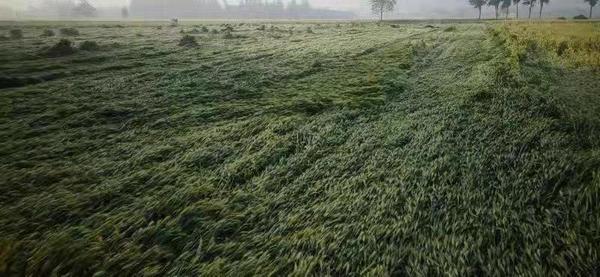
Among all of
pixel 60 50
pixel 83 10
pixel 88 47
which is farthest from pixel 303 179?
pixel 83 10

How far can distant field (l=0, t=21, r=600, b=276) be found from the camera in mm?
3371

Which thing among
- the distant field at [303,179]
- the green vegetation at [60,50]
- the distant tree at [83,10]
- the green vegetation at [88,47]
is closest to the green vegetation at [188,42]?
the green vegetation at [88,47]

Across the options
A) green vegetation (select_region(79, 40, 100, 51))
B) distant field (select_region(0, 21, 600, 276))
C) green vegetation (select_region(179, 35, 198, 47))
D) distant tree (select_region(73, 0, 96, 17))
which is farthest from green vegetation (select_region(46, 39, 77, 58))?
distant tree (select_region(73, 0, 96, 17))

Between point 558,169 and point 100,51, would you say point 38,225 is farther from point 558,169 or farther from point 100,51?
point 100,51

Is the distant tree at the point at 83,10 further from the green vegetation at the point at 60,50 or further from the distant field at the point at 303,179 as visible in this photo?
the distant field at the point at 303,179

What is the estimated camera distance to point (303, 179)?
503cm

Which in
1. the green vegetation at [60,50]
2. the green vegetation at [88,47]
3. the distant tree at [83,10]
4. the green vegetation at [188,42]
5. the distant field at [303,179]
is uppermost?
the distant tree at [83,10]

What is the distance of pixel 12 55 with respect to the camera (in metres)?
16.8

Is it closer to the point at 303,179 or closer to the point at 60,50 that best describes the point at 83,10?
the point at 60,50

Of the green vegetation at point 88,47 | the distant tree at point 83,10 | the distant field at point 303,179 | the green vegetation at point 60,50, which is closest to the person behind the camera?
the distant field at point 303,179

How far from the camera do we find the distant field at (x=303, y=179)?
337cm

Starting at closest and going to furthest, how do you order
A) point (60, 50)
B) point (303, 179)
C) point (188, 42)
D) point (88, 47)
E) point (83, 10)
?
point (303, 179)
point (60, 50)
point (88, 47)
point (188, 42)
point (83, 10)

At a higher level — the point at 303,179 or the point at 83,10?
the point at 83,10

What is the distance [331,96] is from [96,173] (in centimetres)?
629
